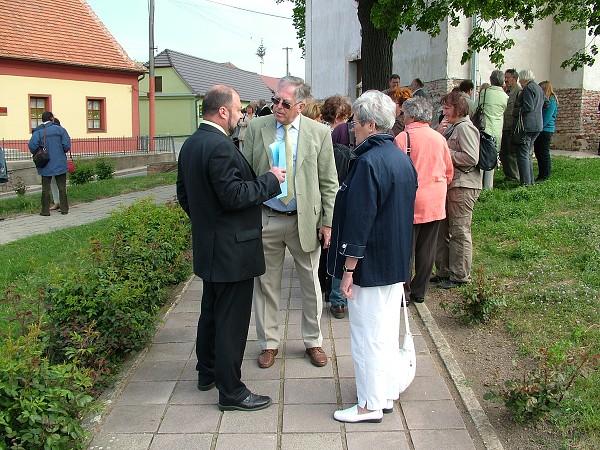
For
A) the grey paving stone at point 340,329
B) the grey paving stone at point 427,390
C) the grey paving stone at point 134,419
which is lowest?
the grey paving stone at point 134,419

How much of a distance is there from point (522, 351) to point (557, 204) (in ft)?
15.0

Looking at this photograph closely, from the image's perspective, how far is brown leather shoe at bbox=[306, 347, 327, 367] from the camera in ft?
15.1

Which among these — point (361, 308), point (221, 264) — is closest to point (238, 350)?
point (221, 264)

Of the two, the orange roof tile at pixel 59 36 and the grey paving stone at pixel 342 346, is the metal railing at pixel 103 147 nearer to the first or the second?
the orange roof tile at pixel 59 36

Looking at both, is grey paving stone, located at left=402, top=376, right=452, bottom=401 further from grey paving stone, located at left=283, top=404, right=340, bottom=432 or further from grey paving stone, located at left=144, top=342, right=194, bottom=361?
grey paving stone, located at left=144, top=342, right=194, bottom=361

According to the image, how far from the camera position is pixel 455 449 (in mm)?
3465

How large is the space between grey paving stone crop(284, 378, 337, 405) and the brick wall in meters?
14.4

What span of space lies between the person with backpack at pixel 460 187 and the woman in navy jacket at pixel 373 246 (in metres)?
2.62

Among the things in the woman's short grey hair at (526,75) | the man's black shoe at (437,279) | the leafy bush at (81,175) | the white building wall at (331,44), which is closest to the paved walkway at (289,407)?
the man's black shoe at (437,279)

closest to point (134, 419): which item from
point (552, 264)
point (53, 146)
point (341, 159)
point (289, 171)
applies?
point (289, 171)

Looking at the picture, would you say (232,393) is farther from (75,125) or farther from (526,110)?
(75,125)

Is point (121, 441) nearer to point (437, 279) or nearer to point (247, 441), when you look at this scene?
point (247, 441)

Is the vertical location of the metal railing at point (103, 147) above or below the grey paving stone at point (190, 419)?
above

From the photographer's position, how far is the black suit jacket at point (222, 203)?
3582 millimetres
